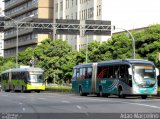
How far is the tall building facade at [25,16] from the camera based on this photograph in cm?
13075

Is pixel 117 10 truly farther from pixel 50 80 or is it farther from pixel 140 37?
pixel 140 37

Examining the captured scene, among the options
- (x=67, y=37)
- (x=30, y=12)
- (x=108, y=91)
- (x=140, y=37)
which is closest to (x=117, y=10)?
(x=67, y=37)

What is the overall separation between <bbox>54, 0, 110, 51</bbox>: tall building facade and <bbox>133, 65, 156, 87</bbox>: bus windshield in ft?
176

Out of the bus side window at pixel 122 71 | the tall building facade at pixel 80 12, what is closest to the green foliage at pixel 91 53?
the tall building facade at pixel 80 12

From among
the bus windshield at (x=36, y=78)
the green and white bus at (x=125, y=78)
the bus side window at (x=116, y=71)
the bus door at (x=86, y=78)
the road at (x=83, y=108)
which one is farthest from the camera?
the bus windshield at (x=36, y=78)

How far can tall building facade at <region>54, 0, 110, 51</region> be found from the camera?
97425 millimetres

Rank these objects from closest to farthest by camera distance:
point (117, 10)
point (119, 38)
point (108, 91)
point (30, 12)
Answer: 1. point (108, 91)
2. point (119, 38)
3. point (117, 10)
4. point (30, 12)

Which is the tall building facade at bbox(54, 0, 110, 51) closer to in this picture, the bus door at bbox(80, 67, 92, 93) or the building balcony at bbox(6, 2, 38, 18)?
the building balcony at bbox(6, 2, 38, 18)

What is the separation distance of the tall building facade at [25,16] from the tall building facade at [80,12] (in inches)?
257

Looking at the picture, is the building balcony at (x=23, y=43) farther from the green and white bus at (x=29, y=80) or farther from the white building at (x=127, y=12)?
the green and white bus at (x=29, y=80)

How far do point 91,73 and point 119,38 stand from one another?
19123mm

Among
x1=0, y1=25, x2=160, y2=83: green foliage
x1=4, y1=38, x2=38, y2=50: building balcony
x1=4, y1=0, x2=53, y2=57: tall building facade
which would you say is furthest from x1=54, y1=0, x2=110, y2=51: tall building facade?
x1=4, y1=38, x2=38, y2=50: building balcony

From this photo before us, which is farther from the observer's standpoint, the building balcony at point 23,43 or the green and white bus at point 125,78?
the building balcony at point 23,43

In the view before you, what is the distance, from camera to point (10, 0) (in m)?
160
